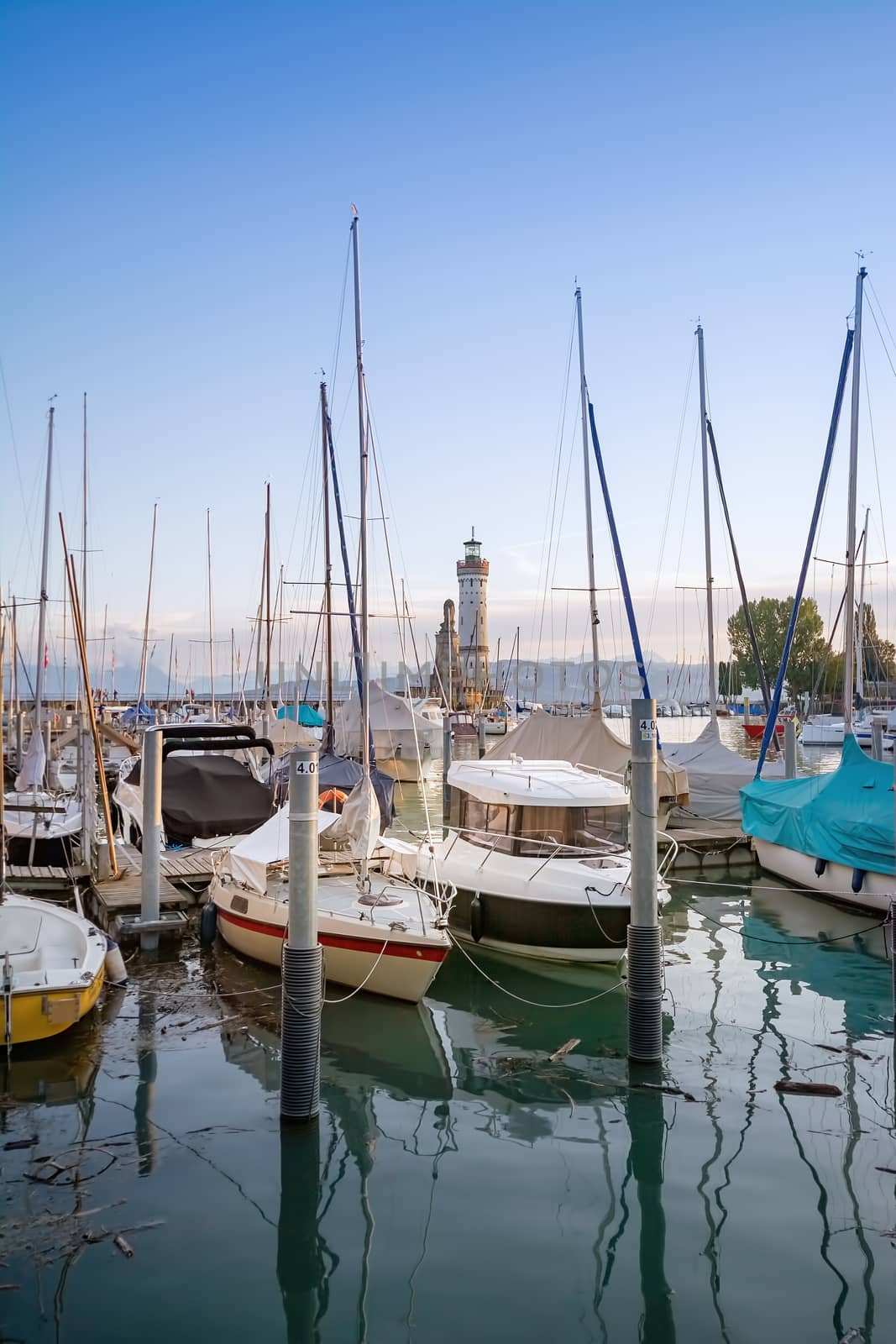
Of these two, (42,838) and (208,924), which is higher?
(42,838)

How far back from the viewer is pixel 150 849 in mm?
13625

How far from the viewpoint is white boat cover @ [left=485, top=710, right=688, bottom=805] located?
67.7ft

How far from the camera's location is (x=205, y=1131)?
8.21 m

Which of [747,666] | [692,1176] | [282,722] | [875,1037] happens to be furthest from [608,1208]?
→ [747,666]

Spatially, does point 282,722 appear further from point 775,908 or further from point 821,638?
point 821,638

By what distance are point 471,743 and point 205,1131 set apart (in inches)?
2016

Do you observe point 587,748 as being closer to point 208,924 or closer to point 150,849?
point 208,924

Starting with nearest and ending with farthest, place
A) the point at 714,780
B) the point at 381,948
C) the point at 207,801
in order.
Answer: the point at 381,948 → the point at 207,801 → the point at 714,780

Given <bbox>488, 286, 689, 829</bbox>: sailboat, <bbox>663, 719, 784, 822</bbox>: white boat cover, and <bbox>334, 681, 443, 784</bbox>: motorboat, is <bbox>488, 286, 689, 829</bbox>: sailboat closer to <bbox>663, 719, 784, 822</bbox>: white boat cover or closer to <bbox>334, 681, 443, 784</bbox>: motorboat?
<bbox>663, 719, 784, 822</bbox>: white boat cover

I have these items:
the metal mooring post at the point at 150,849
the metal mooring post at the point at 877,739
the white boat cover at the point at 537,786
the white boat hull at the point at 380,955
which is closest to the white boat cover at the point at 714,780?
the metal mooring post at the point at 877,739

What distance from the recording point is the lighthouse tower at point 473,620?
9912cm

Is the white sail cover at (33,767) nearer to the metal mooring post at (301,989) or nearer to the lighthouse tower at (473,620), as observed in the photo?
the metal mooring post at (301,989)

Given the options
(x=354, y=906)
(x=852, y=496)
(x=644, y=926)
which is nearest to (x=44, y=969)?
(x=354, y=906)

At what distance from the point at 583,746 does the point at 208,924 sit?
32.1 feet
